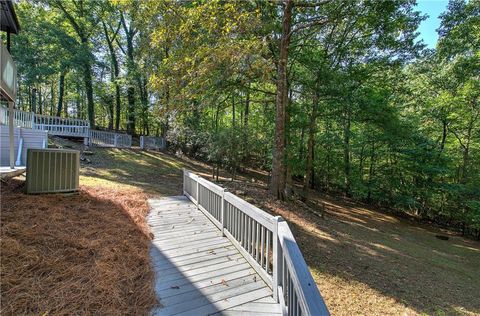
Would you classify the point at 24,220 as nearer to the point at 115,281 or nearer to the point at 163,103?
the point at 115,281

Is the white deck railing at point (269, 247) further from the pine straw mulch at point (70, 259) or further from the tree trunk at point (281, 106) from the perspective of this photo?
the tree trunk at point (281, 106)

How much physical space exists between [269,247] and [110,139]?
15.3m

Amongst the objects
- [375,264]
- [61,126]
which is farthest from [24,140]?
[375,264]

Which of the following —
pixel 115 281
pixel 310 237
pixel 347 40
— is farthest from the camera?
pixel 347 40

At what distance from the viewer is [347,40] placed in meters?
10.2

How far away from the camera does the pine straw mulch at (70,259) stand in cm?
218

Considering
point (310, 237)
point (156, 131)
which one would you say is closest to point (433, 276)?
point (310, 237)

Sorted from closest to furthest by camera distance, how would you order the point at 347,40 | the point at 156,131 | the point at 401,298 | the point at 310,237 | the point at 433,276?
the point at 401,298, the point at 433,276, the point at 310,237, the point at 347,40, the point at 156,131

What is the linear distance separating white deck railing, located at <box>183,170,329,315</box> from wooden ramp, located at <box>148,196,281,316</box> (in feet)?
0.46

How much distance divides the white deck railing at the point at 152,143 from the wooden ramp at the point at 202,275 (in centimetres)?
1280

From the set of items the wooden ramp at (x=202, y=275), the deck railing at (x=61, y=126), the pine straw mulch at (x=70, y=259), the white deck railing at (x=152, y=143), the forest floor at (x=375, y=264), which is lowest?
the forest floor at (x=375, y=264)

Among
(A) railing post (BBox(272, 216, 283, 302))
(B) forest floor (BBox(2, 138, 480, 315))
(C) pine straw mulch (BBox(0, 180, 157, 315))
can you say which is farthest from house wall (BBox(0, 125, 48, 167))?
(A) railing post (BBox(272, 216, 283, 302))

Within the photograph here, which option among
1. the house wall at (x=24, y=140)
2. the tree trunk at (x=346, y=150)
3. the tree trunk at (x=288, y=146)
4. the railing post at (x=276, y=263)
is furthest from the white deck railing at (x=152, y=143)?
the railing post at (x=276, y=263)

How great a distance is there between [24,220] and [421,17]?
41.9 ft
